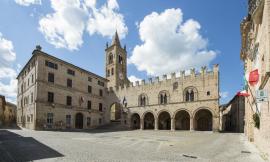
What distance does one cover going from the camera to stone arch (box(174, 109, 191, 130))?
30.6 meters

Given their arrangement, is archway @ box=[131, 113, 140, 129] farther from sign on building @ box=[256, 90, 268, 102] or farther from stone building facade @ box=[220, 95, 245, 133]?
sign on building @ box=[256, 90, 268, 102]

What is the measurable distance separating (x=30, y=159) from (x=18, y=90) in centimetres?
3243

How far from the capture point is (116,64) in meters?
47.1

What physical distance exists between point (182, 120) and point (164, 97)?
496cm

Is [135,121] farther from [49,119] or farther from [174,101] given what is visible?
[49,119]

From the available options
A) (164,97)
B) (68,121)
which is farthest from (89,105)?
(164,97)

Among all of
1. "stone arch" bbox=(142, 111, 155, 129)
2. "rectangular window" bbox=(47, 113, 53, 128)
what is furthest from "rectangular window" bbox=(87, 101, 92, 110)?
"stone arch" bbox=(142, 111, 155, 129)

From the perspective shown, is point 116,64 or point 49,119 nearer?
point 49,119

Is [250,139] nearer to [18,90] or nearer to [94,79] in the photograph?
[94,79]

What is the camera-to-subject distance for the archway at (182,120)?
30.8 metres

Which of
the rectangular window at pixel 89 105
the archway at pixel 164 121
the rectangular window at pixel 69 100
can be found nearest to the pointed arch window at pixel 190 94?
the archway at pixel 164 121

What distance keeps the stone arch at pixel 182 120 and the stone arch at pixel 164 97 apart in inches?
106

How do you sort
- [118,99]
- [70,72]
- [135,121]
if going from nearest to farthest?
[70,72]
[135,121]
[118,99]

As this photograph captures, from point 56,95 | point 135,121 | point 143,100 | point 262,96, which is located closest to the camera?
point 262,96
